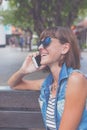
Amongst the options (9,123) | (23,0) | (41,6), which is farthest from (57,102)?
(23,0)

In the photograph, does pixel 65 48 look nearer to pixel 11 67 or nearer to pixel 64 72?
pixel 64 72

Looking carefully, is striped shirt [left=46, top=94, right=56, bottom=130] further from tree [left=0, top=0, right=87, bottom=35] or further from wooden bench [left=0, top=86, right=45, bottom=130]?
tree [left=0, top=0, right=87, bottom=35]

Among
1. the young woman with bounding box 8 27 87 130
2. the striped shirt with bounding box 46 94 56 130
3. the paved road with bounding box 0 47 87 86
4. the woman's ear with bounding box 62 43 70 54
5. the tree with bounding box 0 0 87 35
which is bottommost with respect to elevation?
the paved road with bounding box 0 47 87 86

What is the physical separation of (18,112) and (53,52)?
93 centimetres

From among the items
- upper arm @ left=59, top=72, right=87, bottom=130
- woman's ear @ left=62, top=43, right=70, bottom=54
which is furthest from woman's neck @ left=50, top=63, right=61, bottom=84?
upper arm @ left=59, top=72, right=87, bottom=130

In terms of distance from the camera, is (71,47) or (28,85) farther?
(28,85)

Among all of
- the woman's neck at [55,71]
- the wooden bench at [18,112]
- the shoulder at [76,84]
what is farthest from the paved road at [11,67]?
the shoulder at [76,84]

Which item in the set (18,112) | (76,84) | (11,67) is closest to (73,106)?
(76,84)

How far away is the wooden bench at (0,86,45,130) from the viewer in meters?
3.90

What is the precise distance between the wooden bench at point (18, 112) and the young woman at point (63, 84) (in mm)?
638

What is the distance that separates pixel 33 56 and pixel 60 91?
710 mm

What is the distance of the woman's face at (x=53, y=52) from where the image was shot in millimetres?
3178

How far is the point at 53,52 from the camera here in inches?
126

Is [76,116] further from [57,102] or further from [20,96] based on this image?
[20,96]
